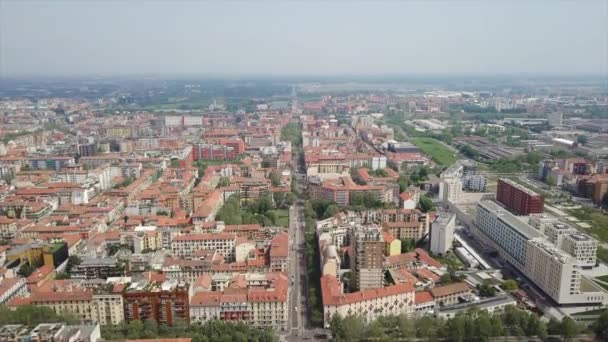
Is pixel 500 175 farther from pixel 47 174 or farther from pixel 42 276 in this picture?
pixel 47 174

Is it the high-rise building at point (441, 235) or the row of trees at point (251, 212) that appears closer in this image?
the high-rise building at point (441, 235)

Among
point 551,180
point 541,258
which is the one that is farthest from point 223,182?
point 551,180

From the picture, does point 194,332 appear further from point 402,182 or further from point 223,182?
point 402,182

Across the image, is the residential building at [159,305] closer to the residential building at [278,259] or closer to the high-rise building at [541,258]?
the residential building at [278,259]

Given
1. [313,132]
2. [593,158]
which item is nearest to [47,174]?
[313,132]

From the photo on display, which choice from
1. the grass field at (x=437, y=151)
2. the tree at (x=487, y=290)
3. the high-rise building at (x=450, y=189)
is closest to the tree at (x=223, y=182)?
the high-rise building at (x=450, y=189)

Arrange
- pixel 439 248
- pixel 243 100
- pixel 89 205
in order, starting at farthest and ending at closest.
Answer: pixel 243 100 → pixel 89 205 → pixel 439 248
